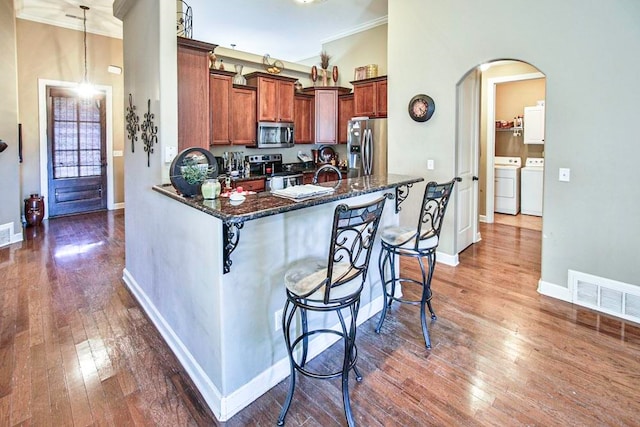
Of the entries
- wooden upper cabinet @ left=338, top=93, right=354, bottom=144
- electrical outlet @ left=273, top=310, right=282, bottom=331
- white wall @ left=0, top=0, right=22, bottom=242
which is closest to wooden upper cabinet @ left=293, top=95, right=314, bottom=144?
wooden upper cabinet @ left=338, top=93, right=354, bottom=144

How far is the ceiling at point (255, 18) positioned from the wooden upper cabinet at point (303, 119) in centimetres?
123

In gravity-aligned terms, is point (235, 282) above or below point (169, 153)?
below

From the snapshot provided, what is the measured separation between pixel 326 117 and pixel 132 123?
151 inches

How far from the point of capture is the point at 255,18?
18.8ft

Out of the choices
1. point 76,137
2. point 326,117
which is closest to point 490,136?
point 326,117

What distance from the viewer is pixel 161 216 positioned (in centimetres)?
266

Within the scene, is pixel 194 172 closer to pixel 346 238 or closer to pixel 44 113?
pixel 346 238

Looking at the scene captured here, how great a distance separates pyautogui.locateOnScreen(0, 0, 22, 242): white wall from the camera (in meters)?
4.70

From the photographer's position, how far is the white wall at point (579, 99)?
112 inches

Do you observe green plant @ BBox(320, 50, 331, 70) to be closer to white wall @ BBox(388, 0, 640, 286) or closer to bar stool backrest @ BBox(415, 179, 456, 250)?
white wall @ BBox(388, 0, 640, 286)

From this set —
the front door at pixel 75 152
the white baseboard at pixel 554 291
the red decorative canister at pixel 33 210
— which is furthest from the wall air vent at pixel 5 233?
the white baseboard at pixel 554 291

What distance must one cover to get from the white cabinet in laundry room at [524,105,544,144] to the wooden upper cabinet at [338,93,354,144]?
3518 millimetres

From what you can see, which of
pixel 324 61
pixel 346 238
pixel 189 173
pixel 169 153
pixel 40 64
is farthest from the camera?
pixel 324 61

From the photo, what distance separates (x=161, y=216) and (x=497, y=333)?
8.81 ft
